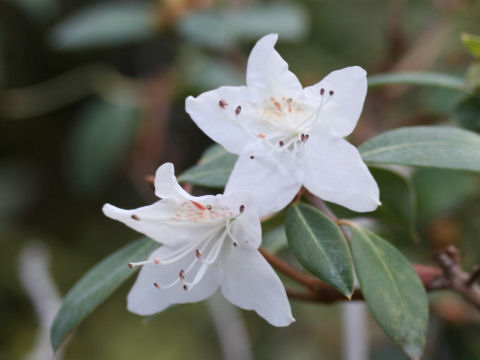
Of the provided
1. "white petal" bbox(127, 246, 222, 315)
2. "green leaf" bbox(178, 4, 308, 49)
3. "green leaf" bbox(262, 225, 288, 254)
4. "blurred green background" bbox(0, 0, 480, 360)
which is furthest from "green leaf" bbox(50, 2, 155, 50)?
"white petal" bbox(127, 246, 222, 315)

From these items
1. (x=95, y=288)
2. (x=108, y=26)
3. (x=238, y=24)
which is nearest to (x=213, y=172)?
(x=95, y=288)

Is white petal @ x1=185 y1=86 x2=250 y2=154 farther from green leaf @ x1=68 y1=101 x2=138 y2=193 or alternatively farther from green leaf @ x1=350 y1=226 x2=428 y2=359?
green leaf @ x1=68 y1=101 x2=138 y2=193

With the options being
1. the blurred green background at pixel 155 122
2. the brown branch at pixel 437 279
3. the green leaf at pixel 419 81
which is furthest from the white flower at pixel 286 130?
the blurred green background at pixel 155 122

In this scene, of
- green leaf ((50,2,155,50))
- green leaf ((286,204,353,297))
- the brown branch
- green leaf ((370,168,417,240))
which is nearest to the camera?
green leaf ((286,204,353,297))

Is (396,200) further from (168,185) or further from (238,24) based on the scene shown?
(238,24)

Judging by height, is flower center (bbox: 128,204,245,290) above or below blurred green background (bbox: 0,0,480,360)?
above

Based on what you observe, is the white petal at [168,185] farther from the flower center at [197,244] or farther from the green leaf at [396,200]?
the green leaf at [396,200]

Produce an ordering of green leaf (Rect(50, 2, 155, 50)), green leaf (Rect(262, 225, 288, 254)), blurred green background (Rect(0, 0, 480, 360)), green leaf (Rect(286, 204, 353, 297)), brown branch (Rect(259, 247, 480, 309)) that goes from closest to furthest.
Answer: green leaf (Rect(286, 204, 353, 297)) → brown branch (Rect(259, 247, 480, 309)) → green leaf (Rect(262, 225, 288, 254)) → blurred green background (Rect(0, 0, 480, 360)) → green leaf (Rect(50, 2, 155, 50))
